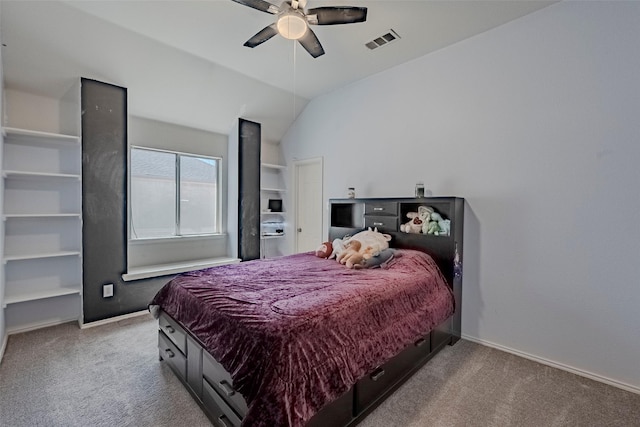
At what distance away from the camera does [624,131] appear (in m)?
2.09

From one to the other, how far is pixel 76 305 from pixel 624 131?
544 cm

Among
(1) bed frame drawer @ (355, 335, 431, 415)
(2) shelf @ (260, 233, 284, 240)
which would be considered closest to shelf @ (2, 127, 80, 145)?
(2) shelf @ (260, 233, 284, 240)

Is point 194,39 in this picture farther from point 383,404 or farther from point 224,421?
point 383,404

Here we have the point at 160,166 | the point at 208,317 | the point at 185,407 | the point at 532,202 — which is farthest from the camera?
the point at 160,166

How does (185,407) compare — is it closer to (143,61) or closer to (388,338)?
(388,338)

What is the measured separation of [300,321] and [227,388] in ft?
1.86

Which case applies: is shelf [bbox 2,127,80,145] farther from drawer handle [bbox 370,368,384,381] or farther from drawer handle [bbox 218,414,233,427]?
drawer handle [bbox 370,368,384,381]

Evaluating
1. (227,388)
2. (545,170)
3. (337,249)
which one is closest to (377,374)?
(227,388)

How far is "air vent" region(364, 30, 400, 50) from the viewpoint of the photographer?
2.81 meters

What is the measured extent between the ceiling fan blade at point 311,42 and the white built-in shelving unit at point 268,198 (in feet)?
8.55

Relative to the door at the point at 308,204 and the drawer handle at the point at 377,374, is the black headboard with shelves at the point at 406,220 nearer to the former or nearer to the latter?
the door at the point at 308,204

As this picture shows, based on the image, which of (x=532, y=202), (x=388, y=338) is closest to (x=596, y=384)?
(x=532, y=202)

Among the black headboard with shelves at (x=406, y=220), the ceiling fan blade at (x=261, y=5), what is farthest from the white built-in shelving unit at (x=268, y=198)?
A: the ceiling fan blade at (x=261, y=5)

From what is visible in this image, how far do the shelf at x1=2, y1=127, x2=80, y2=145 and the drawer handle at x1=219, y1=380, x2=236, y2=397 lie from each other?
3.06 metres
